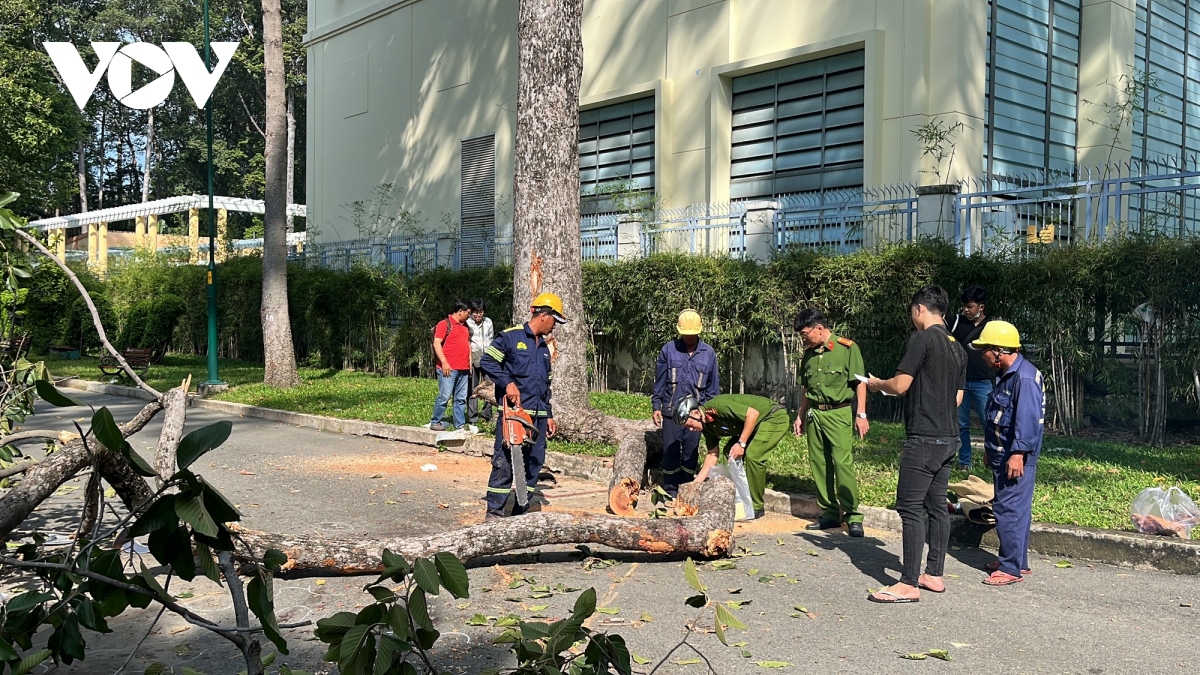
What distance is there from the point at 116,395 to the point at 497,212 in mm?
9188

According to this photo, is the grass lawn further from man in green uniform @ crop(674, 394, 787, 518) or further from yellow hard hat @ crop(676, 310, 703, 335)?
yellow hard hat @ crop(676, 310, 703, 335)

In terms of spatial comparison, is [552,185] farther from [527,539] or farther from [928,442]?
[928,442]

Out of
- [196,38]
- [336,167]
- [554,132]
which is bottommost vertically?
[554,132]

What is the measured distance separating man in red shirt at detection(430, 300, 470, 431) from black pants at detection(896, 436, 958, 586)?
7616 millimetres

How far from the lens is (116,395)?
1942cm

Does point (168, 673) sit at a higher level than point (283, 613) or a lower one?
higher

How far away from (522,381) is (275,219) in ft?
39.4

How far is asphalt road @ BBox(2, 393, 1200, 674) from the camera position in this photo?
16.3 ft

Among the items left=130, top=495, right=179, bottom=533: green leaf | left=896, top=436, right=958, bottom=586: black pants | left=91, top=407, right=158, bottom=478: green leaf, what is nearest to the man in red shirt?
left=896, top=436, right=958, bottom=586: black pants

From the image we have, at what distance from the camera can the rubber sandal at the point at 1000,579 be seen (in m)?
6.46

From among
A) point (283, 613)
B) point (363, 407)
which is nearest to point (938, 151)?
point (363, 407)

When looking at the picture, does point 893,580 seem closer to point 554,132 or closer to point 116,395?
point 554,132

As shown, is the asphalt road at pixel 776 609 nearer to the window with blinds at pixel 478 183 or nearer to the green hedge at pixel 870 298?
the green hedge at pixel 870 298

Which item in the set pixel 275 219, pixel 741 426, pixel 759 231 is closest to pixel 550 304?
pixel 741 426
